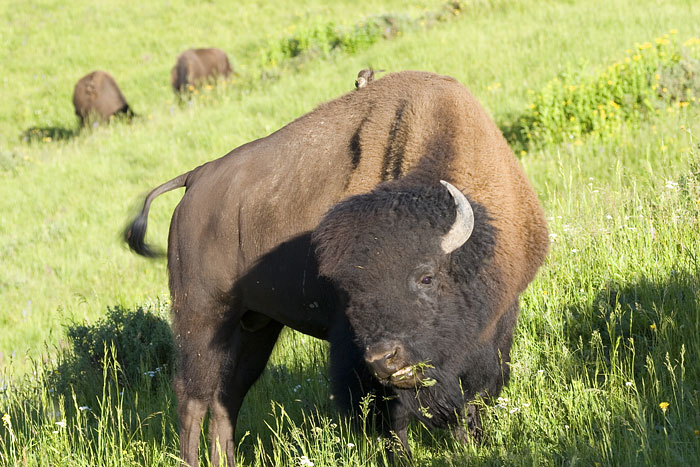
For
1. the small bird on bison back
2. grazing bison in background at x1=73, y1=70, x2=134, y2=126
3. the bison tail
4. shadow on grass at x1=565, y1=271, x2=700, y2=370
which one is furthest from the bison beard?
grazing bison in background at x1=73, y1=70, x2=134, y2=126

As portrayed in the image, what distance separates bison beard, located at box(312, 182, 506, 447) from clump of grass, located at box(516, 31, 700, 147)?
20.4ft

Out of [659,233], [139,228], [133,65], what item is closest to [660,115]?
[659,233]

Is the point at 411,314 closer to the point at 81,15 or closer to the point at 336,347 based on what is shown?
the point at 336,347

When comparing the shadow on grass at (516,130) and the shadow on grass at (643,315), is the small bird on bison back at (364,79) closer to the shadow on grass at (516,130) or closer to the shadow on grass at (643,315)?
the shadow on grass at (643,315)

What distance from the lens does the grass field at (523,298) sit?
4.15 m

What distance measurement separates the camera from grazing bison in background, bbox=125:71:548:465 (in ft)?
Answer: 11.9

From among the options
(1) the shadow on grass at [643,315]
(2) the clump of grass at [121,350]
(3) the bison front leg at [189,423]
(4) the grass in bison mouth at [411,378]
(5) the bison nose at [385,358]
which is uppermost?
(5) the bison nose at [385,358]

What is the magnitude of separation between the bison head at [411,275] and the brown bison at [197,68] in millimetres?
19036

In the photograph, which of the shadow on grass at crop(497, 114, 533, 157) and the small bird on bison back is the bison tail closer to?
the small bird on bison back

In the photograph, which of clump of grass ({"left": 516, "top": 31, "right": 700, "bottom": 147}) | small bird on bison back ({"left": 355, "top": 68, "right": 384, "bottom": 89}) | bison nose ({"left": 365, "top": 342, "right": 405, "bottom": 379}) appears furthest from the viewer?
clump of grass ({"left": 516, "top": 31, "right": 700, "bottom": 147})

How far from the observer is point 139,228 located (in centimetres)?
559

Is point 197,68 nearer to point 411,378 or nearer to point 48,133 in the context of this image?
point 48,133

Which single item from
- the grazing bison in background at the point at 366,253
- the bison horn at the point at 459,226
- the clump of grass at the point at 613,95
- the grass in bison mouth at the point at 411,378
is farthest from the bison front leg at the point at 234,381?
the clump of grass at the point at 613,95

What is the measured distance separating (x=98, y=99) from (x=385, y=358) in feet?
64.9
